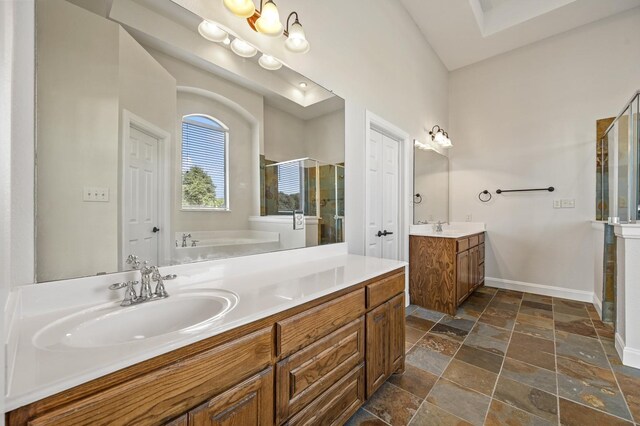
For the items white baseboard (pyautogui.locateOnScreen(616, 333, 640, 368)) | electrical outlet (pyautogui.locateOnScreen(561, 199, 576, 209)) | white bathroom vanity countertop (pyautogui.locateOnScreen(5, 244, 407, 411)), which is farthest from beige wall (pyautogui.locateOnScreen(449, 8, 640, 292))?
white bathroom vanity countertop (pyautogui.locateOnScreen(5, 244, 407, 411))

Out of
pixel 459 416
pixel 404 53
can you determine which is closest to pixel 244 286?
pixel 459 416

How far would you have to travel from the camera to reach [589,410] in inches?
57.8

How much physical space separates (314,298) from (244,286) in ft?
1.07

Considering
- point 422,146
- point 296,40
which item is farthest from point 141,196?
point 422,146

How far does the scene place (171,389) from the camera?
0.70m

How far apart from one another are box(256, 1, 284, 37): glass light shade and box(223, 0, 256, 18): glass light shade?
119 mm

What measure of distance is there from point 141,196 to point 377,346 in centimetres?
140

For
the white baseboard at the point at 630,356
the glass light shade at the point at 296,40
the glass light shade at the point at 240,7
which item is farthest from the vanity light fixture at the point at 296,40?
the white baseboard at the point at 630,356

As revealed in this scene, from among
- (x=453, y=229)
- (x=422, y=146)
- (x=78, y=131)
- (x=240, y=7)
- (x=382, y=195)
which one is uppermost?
(x=240, y=7)

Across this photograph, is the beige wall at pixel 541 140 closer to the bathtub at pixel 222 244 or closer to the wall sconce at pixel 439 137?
the wall sconce at pixel 439 137

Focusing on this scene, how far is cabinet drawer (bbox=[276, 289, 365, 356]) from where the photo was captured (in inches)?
39.1

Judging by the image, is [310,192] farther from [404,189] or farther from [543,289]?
[543,289]

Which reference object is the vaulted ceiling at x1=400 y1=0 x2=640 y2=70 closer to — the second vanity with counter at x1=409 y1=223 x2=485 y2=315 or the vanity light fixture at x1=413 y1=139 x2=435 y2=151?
the vanity light fixture at x1=413 y1=139 x2=435 y2=151

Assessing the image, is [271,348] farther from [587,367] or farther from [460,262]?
[460,262]
